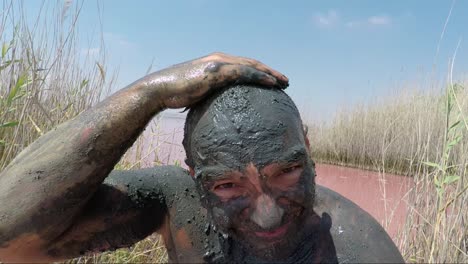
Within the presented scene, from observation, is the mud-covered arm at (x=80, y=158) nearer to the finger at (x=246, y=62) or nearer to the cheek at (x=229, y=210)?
the finger at (x=246, y=62)

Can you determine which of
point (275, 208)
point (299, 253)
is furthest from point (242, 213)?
point (299, 253)

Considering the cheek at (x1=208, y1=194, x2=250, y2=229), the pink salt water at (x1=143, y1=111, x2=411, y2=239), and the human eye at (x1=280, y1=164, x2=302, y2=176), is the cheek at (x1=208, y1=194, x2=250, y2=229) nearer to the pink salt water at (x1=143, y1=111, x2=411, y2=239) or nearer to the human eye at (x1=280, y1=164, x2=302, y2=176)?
the human eye at (x1=280, y1=164, x2=302, y2=176)

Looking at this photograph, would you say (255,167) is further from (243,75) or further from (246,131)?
(243,75)

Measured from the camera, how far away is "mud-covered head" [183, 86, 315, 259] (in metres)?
1.18

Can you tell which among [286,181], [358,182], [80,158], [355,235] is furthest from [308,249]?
[358,182]

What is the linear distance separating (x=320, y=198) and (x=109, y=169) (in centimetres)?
67

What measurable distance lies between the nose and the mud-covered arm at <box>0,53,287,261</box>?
13.4 inches

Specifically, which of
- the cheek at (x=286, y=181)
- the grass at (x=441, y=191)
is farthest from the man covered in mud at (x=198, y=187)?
the grass at (x=441, y=191)

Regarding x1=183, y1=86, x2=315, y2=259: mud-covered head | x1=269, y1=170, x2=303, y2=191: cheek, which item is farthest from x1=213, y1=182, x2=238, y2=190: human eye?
x1=269, y1=170, x2=303, y2=191: cheek

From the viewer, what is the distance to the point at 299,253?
134 centimetres

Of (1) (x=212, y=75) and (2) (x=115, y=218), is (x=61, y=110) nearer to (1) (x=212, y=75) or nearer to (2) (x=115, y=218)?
(2) (x=115, y=218)

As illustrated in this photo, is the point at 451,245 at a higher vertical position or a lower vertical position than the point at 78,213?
lower

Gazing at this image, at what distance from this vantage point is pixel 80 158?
139 centimetres

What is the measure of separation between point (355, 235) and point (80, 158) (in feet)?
2.77
